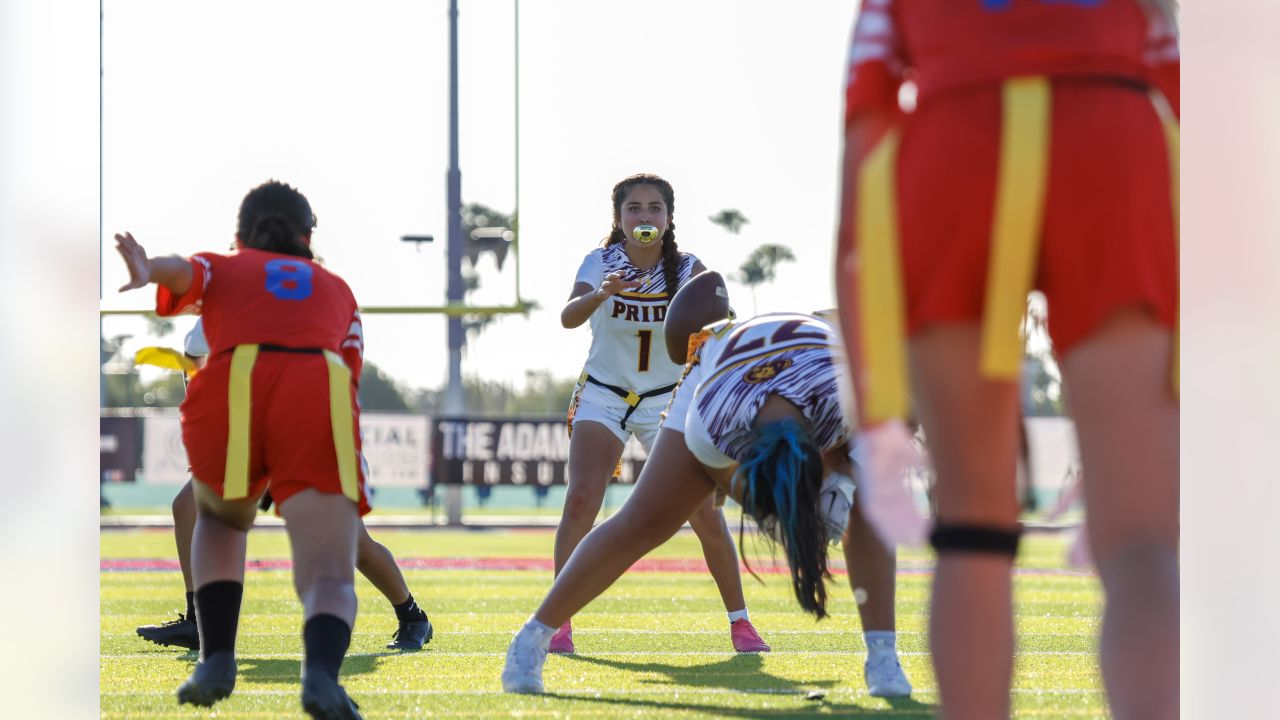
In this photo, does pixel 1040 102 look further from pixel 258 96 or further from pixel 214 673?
pixel 258 96

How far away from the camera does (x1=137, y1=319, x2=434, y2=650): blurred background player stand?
14.1 ft

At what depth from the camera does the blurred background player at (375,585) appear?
4.31 metres

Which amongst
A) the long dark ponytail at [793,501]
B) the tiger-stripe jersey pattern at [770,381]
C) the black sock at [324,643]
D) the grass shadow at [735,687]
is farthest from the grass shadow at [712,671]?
the black sock at [324,643]

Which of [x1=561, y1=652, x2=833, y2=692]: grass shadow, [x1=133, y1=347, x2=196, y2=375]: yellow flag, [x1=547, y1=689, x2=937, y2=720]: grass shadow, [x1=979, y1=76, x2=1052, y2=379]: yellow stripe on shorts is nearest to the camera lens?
[x1=979, y1=76, x2=1052, y2=379]: yellow stripe on shorts

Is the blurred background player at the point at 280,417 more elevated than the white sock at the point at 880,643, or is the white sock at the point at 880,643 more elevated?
the blurred background player at the point at 280,417

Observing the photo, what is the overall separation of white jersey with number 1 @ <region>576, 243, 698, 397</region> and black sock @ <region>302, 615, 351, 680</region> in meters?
2.21

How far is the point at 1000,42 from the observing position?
62.0 inches

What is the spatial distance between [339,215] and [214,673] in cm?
873

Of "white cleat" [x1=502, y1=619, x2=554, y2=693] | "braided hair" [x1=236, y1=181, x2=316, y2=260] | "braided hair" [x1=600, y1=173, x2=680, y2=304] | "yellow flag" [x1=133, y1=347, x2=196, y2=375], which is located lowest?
"white cleat" [x1=502, y1=619, x2=554, y2=693]

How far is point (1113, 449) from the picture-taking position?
155 centimetres

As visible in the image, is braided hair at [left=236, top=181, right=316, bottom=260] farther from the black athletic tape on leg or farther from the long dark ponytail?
the black athletic tape on leg

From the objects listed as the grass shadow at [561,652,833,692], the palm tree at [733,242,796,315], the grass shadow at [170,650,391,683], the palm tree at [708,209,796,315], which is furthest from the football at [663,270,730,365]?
the palm tree at [733,242,796,315]

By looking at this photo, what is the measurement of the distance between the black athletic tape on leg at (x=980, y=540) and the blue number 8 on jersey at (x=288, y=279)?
1740mm

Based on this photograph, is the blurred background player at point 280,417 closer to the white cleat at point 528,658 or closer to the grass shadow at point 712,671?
the white cleat at point 528,658
